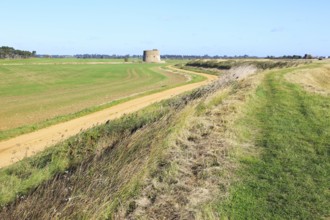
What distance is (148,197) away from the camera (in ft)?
21.6

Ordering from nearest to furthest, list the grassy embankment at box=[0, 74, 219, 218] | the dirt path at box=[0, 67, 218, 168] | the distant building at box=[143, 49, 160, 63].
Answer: the grassy embankment at box=[0, 74, 219, 218]
the dirt path at box=[0, 67, 218, 168]
the distant building at box=[143, 49, 160, 63]

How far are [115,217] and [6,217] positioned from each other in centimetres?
207

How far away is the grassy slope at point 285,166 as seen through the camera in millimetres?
6012

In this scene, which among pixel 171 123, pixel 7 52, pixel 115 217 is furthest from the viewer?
pixel 7 52

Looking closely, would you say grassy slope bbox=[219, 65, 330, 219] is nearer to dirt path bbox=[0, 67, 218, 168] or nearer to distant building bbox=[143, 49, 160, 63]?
→ dirt path bbox=[0, 67, 218, 168]

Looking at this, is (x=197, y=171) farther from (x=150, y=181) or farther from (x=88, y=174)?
(x=88, y=174)

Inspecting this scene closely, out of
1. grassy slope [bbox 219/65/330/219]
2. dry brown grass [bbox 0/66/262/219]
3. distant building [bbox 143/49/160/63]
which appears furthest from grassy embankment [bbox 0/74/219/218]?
distant building [bbox 143/49/160/63]

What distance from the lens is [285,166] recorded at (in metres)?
7.61

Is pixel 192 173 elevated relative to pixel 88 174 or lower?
elevated

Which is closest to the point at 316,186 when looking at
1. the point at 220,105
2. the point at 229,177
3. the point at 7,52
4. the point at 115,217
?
the point at 229,177

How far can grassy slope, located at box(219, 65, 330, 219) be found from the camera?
6.01 meters

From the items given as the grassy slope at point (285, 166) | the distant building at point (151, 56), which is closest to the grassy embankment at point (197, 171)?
the grassy slope at point (285, 166)

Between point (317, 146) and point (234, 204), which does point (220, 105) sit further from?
point (234, 204)

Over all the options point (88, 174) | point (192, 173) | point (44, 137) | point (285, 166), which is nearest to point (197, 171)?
point (192, 173)
